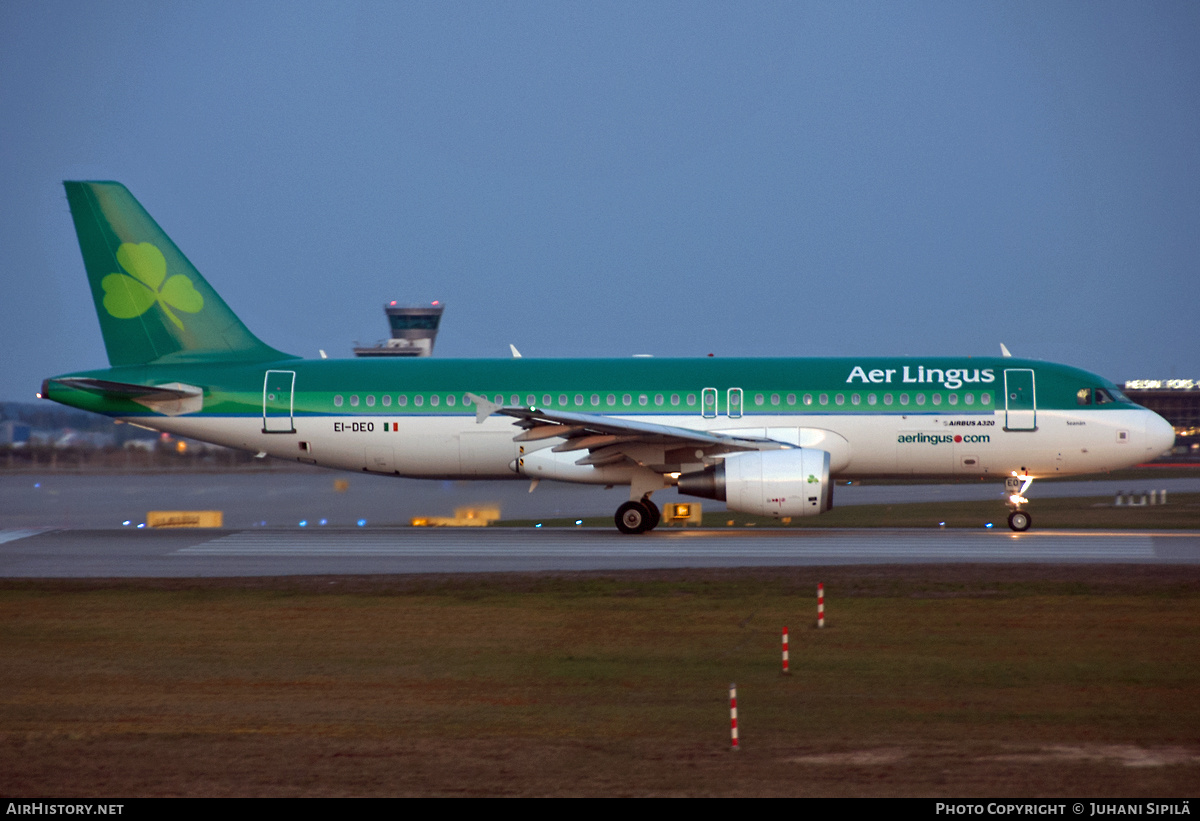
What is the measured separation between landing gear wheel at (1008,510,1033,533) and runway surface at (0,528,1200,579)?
1.55 ft

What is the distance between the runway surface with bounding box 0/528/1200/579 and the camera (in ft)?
70.4

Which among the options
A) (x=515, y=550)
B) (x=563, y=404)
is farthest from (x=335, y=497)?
(x=515, y=550)

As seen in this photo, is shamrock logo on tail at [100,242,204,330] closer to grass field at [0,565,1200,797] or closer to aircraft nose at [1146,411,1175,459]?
grass field at [0,565,1200,797]

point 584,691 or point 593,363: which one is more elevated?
point 593,363

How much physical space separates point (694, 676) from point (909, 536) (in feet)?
50.0

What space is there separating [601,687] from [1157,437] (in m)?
19.5

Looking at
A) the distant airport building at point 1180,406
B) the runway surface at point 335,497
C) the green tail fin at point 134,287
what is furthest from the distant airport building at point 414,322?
the distant airport building at point 1180,406

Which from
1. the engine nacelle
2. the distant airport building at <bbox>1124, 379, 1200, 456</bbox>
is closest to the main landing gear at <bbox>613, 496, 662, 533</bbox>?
the engine nacelle

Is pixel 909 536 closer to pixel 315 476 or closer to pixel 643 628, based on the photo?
pixel 643 628

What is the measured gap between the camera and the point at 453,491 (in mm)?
39562

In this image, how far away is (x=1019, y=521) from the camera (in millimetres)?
27156

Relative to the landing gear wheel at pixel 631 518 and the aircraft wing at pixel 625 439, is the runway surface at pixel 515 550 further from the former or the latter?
the aircraft wing at pixel 625 439

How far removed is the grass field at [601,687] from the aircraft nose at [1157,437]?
8675 millimetres
